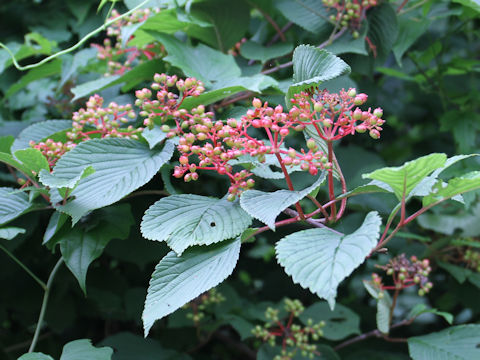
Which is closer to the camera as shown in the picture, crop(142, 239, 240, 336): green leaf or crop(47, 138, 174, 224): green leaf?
crop(142, 239, 240, 336): green leaf

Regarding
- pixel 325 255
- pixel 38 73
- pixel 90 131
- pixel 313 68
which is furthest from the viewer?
pixel 38 73

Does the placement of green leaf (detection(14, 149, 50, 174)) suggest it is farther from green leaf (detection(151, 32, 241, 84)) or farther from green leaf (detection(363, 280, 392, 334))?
green leaf (detection(363, 280, 392, 334))

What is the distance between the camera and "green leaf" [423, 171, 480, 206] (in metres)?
0.80

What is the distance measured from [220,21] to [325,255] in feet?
3.09

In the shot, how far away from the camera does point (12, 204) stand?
1.08 m

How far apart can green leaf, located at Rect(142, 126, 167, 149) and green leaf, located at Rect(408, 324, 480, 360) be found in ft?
2.73

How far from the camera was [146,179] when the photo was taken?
39.2 inches

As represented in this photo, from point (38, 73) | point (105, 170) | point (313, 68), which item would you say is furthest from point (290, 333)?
point (38, 73)

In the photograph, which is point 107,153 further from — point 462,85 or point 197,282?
point 462,85

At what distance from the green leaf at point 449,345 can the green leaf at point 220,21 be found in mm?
1009

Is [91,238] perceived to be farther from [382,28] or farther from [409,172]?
[382,28]

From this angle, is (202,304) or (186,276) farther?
(202,304)

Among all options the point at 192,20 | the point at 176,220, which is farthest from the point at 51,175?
the point at 192,20

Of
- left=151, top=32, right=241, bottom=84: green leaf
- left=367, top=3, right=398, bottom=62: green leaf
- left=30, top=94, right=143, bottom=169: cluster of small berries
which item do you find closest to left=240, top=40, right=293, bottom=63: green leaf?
left=151, top=32, right=241, bottom=84: green leaf
